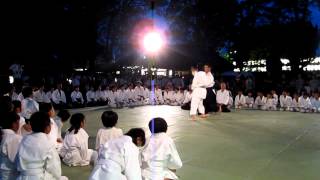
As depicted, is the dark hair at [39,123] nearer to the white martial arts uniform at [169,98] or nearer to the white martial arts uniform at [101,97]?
the white martial arts uniform at [101,97]

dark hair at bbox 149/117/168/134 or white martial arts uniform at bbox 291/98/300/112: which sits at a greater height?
dark hair at bbox 149/117/168/134

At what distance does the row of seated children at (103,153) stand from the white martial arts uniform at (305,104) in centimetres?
1015

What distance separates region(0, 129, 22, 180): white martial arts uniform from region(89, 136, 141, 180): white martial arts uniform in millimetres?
1193

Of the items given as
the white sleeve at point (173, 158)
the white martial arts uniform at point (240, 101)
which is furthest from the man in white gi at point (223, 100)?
the white sleeve at point (173, 158)

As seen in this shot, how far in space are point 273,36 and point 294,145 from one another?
15.9 meters

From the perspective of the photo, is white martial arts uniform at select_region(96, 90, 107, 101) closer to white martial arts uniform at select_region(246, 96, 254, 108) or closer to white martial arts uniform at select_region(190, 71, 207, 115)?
white martial arts uniform at select_region(246, 96, 254, 108)

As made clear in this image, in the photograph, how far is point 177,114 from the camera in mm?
12383

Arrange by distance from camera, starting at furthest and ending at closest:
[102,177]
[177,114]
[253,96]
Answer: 1. [253,96]
2. [177,114]
3. [102,177]

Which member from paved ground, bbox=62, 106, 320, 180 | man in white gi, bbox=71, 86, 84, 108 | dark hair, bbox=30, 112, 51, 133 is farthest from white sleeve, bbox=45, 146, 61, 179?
man in white gi, bbox=71, 86, 84, 108

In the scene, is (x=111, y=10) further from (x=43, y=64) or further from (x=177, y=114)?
(x=177, y=114)

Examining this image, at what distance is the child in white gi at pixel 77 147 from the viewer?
596 centimetres

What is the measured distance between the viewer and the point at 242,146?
23.9 ft

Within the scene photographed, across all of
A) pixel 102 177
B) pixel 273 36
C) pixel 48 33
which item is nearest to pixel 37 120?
pixel 102 177

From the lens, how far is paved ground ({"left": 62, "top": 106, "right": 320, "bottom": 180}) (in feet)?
18.1
